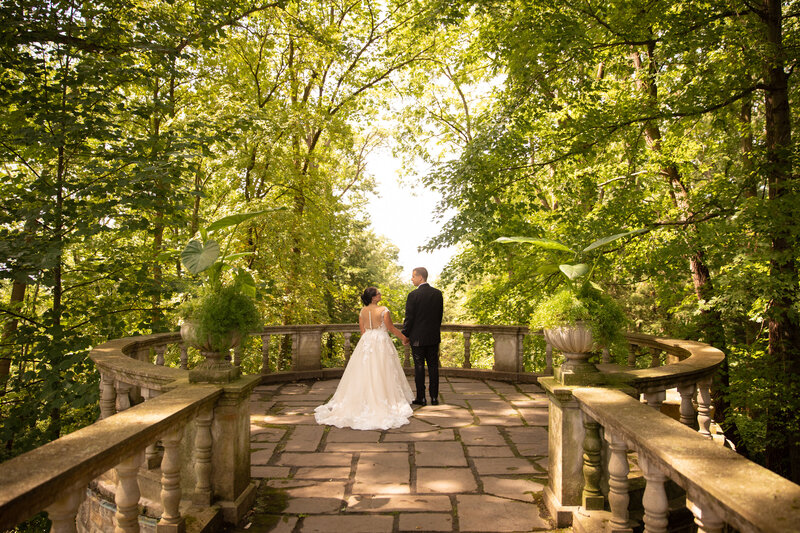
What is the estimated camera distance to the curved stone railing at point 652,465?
1791 millimetres

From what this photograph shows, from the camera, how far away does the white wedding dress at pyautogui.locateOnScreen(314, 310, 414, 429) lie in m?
6.30

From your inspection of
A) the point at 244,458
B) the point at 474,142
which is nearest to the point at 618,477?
the point at 244,458

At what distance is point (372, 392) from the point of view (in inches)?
262

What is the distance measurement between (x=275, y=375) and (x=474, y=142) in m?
5.69

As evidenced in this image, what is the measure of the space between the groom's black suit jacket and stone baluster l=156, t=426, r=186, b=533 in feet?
14.7

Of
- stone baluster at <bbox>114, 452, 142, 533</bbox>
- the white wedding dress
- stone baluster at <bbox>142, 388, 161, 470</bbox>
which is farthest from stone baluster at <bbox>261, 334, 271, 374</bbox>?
stone baluster at <bbox>114, 452, 142, 533</bbox>

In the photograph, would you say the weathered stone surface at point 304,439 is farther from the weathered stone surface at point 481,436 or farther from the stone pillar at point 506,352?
the stone pillar at point 506,352

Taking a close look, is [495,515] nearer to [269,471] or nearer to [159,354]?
[269,471]

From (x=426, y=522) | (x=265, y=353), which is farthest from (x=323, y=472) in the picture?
(x=265, y=353)

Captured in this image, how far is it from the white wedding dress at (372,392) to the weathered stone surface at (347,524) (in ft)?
7.95

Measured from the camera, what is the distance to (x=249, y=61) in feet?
47.4

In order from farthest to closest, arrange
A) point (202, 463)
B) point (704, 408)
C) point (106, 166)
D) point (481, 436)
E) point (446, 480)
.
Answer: point (106, 166), point (481, 436), point (704, 408), point (446, 480), point (202, 463)

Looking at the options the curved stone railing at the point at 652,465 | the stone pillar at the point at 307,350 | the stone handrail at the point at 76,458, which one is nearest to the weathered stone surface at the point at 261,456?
the stone handrail at the point at 76,458

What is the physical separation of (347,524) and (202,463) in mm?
1167
